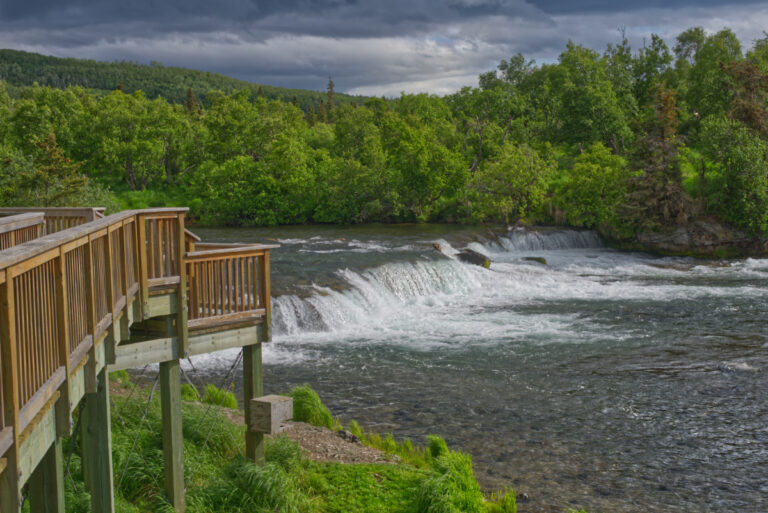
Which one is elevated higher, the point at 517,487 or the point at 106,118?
the point at 106,118

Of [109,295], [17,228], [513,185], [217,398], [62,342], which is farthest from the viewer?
[513,185]

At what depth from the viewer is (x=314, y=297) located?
2312 cm

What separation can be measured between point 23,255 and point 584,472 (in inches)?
397

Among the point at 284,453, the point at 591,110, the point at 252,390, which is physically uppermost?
the point at 591,110

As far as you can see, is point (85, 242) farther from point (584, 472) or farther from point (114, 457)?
point (584, 472)

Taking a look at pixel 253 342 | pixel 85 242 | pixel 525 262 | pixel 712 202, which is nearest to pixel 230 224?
pixel 525 262

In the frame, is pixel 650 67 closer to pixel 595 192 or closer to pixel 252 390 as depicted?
pixel 595 192

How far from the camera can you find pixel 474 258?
32.9 meters

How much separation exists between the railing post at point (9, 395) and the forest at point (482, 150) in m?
30.2

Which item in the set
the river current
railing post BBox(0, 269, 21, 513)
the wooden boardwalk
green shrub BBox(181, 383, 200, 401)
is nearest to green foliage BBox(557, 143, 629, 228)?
the river current

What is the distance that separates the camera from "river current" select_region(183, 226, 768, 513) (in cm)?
1222

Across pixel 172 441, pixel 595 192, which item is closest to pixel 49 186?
pixel 172 441

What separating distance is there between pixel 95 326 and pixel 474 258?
27280 millimetres

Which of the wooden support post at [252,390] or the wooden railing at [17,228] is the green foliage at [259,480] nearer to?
the wooden support post at [252,390]
